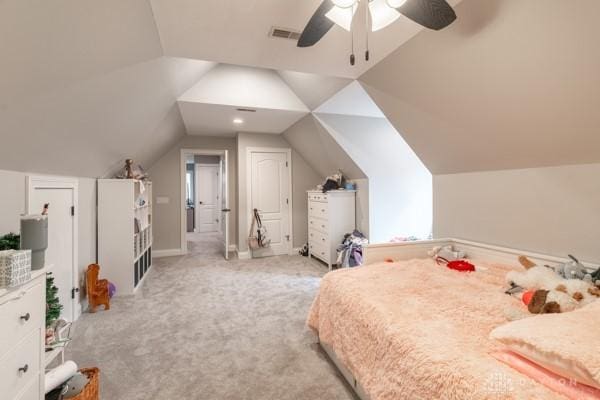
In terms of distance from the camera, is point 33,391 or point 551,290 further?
point 551,290

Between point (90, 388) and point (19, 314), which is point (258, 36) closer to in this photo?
Answer: point (19, 314)

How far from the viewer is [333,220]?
13.9 ft

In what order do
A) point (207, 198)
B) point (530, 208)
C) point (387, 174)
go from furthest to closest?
point (207, 198), point (387, 174), point (530, 208)

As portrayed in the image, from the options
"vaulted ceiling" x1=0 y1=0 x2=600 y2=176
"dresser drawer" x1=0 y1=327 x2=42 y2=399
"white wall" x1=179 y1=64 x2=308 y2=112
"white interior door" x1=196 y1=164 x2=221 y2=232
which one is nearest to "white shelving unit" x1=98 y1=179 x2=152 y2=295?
"vaulted ceiling" x1=0 y1=0 x2=600 y2=176

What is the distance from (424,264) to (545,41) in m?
1.61

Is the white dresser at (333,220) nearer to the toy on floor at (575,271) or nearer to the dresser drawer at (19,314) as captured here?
the toy on floor at (575,271)

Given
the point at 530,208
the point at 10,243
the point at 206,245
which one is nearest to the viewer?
the point at 10,243

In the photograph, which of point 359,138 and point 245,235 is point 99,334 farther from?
point 359,138

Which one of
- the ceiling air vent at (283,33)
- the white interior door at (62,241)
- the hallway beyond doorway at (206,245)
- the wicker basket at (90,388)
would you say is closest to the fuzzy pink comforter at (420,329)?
the wicker basket at (90,388)

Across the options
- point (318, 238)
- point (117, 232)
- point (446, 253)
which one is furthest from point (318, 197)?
point (117, 232)

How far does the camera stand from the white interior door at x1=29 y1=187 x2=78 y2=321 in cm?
222

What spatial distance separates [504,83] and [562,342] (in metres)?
1.46

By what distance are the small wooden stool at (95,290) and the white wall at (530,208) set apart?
3.53 metres

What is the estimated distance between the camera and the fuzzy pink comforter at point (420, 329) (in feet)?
3.03
